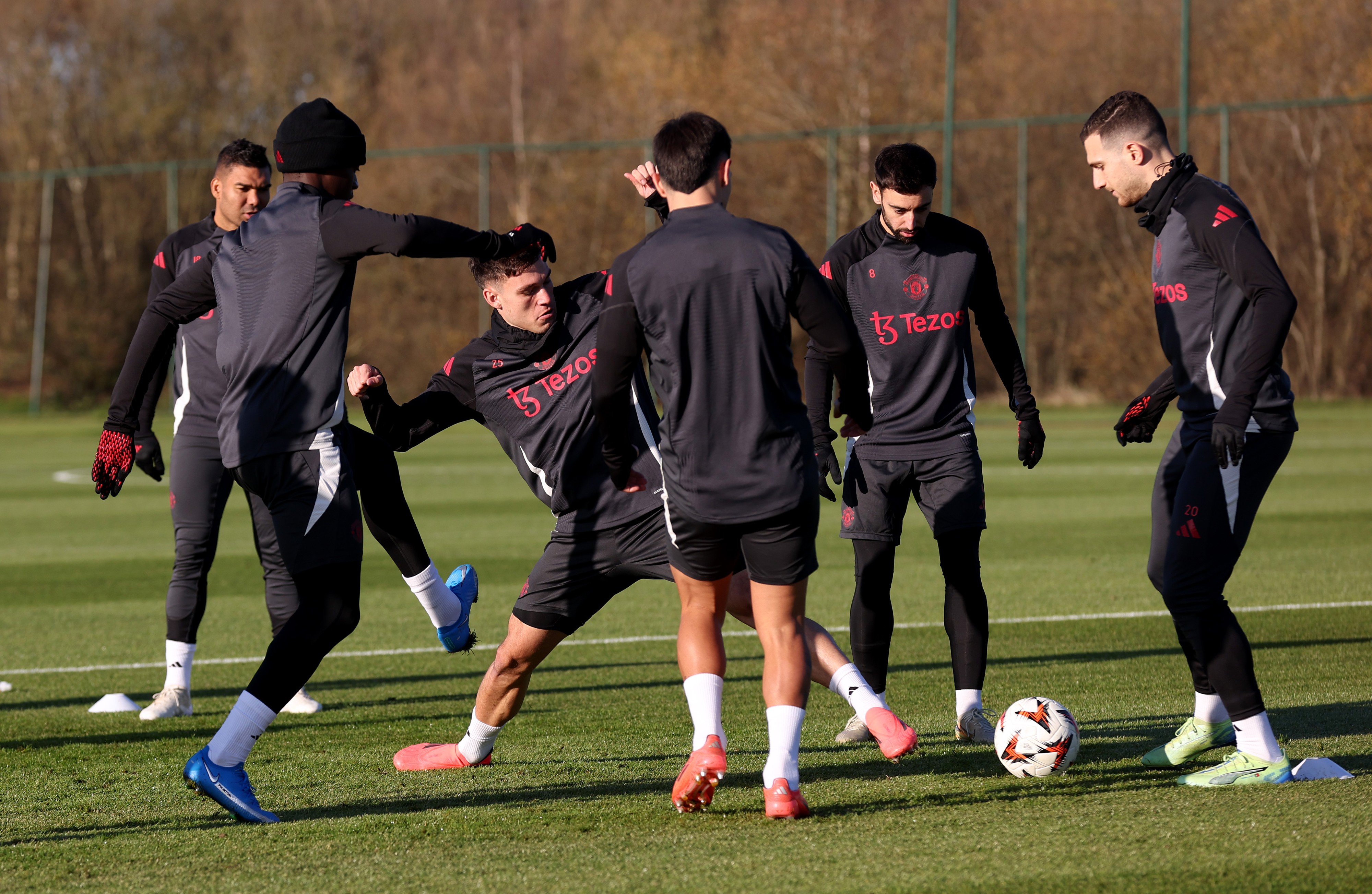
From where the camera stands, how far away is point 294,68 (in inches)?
1981

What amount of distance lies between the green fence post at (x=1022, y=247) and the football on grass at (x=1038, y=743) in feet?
75.8

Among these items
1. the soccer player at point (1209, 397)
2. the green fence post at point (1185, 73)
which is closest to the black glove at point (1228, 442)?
the soccer player at point (1209, 397)

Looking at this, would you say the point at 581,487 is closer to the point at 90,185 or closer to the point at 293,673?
the point at 293,673

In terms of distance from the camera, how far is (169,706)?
641 centimetres

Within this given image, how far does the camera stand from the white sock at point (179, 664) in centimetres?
648

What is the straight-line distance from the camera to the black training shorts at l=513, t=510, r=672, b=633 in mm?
5023

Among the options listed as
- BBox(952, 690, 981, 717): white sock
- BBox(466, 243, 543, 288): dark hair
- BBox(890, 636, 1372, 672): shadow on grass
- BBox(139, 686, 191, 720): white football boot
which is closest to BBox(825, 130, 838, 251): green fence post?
BBox(890, 636, 1372, 672): shadow on grass

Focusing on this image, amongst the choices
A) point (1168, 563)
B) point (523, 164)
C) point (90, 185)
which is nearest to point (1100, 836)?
point (1168, 563)

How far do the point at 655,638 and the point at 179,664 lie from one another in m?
2.63

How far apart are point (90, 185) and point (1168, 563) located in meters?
40.5

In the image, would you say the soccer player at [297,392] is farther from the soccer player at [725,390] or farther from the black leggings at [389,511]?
the black leggings at [389,511]

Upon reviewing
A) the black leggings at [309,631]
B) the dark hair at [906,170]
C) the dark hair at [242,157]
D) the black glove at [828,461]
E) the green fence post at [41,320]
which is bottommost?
the green fence post at [41,320]

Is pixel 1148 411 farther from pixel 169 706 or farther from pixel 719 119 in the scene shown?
pixel 719 119

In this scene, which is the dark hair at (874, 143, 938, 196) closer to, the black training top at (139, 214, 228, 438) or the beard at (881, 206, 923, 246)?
the beard at (881, 206, 923, 246)
